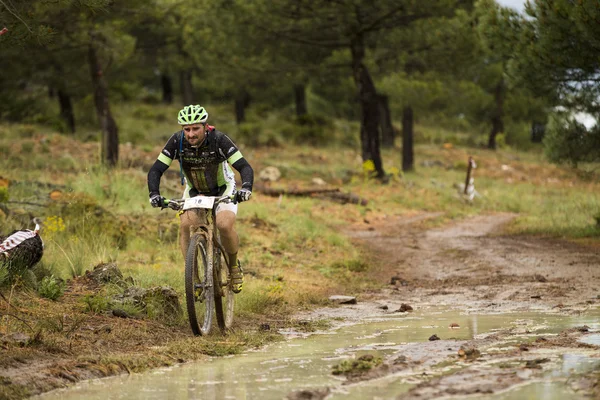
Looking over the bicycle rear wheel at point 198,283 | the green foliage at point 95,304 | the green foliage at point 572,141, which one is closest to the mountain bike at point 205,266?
the bicycle rear wheel at point 198,283

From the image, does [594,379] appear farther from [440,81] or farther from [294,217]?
[440,81]

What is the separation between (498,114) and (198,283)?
41.0 m

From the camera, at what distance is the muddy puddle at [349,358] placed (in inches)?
235

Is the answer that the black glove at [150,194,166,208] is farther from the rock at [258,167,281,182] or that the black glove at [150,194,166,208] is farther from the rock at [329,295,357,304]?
the rock at [258,167,281,182]

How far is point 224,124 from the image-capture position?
149 ft

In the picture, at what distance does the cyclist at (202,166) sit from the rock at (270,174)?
19577mm

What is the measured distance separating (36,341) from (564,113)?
13667 millimetres

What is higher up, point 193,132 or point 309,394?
point 193,132

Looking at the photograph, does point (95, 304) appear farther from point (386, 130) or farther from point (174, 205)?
point (386, 130)

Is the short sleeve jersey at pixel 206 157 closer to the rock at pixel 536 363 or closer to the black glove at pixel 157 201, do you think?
the black glove at pixel 157 201

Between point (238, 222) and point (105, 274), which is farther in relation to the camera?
point (238, 222)

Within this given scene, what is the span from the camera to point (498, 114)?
47375 mm

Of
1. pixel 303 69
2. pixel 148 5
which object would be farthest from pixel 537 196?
pixel 148 5

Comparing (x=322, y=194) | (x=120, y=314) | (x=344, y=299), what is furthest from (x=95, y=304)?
(x=322, y=194)
